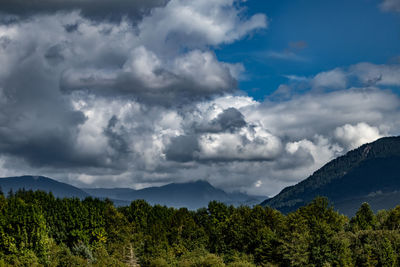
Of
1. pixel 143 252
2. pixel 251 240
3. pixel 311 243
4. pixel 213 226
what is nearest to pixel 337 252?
pixel 311 243

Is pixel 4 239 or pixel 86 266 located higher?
pixel 4 239

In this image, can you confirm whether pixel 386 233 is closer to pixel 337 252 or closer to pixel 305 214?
pixel 337 252

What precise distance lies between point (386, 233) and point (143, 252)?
74.1m

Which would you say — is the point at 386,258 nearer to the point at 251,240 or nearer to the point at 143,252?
the point at 251,240

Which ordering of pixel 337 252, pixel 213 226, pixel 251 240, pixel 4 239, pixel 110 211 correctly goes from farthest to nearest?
pixel 213 226 < pixel 110 211 < pixel 251 240 < pixel 4 239 < pixel 337 252

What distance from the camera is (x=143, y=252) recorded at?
152000 mm

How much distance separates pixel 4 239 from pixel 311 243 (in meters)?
82.3

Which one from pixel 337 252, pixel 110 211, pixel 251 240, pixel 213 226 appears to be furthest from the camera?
pixel 213 226

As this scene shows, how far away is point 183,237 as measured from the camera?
17288 cm

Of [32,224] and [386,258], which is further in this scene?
[32,224]

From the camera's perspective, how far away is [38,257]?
129500mm

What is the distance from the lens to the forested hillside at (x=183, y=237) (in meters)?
122

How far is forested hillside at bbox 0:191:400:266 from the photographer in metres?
122

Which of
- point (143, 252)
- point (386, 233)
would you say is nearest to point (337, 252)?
point (386, 233)
